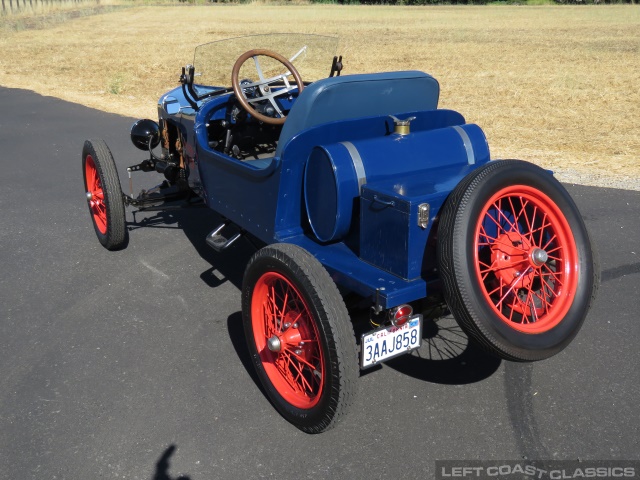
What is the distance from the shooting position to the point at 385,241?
111 inches

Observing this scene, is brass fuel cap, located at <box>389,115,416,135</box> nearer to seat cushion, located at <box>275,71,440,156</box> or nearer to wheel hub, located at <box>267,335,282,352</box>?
seat cushion, located at <box>275,71,440,156</box>

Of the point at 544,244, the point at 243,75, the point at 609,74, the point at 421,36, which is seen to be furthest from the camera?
the point at 421,36

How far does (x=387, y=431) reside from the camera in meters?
2.94

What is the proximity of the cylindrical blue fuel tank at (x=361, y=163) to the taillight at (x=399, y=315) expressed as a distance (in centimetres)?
53

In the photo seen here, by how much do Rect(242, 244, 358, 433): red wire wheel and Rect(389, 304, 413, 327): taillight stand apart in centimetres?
21

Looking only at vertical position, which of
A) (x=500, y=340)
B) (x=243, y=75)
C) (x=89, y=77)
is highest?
(x=243, y=75)

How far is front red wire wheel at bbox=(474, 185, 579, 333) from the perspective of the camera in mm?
2814

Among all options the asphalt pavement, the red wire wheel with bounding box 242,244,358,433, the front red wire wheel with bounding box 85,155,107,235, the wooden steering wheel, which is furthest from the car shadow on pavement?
the front red wire wheel with bounding box 85,155,107,235

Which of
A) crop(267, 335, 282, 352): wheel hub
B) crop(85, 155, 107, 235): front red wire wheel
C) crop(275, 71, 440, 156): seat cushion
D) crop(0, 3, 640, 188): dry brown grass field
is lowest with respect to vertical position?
crop(0, 3, 640, 188): dry brown grass field

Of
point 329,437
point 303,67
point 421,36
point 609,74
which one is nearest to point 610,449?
point 329,437

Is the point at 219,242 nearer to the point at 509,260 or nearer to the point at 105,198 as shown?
the point at 105,198

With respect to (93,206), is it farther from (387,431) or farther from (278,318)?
(387,431)

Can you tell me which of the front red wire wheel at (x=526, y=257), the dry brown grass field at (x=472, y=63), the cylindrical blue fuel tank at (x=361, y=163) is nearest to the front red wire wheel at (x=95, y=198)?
the cylindrical blue fuel tank at (x=361, y=163)

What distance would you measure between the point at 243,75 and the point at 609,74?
11.6 metres
